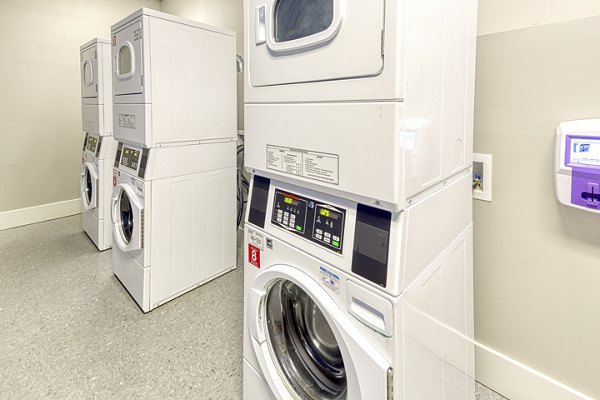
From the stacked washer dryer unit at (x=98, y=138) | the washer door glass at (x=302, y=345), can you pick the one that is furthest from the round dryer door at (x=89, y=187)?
the washer door glass at (x=302, y=345)

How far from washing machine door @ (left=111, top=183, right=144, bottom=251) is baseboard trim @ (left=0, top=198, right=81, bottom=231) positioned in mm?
2217

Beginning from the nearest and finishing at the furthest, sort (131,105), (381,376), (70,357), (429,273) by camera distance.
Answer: (381,376), (429,273), (70,357), (131,105)

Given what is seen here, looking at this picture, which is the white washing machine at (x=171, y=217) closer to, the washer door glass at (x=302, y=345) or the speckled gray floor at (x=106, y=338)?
the speckled gray floor at (x=106, y=338)

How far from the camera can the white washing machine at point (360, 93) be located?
0.79 m

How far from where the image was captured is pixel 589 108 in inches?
44.9

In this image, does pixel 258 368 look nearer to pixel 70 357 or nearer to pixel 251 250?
pixel 251 250

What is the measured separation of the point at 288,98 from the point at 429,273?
0.65 metres

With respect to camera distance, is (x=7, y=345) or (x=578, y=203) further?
(x=7, y=345)

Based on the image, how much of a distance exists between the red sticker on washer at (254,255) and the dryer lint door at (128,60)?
140 cm

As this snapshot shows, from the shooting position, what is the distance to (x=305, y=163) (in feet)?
3.29

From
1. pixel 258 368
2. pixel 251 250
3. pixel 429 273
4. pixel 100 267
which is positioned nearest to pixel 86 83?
pixel 100 267

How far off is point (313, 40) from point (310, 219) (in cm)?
49

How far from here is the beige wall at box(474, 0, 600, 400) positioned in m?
1.18

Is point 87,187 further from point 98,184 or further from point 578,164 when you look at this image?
point 578,164
